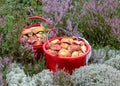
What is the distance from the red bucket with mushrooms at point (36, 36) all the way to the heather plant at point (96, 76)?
1.96 feet

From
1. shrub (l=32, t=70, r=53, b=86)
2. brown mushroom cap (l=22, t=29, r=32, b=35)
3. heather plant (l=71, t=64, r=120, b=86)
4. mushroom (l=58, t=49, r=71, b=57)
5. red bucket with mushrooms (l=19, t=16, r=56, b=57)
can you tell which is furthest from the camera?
brown mushroom cap (l=22, t=29, r=32, b=35)

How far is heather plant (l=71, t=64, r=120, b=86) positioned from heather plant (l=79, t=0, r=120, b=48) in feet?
2.29

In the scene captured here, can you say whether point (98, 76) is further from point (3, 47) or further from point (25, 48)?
point (3, 47)

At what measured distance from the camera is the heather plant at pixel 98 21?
13.4ft

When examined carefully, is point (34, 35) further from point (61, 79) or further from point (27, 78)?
point (61, 79)

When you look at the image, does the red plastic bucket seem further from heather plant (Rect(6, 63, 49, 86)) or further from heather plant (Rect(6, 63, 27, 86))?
heather plant (Rect(6, 63, 27, 86))

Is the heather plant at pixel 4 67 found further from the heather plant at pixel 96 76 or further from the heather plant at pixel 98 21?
the heather plant at pixel 98 21

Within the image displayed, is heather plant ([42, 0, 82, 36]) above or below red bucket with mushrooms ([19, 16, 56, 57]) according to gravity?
above

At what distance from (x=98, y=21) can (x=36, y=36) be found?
75cm

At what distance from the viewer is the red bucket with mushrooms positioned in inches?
152

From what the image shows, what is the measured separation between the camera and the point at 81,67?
3525mm

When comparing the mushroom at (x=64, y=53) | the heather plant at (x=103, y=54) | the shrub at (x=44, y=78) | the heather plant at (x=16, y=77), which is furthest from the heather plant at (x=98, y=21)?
the heather plant at (x=16, y=77)

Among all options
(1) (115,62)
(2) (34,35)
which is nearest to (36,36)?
(2) (34,35)

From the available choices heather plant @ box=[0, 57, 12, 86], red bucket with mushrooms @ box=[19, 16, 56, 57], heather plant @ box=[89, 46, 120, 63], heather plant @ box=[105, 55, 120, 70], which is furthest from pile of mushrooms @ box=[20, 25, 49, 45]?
heather plant @ box=[105, 55, 120, 70]
